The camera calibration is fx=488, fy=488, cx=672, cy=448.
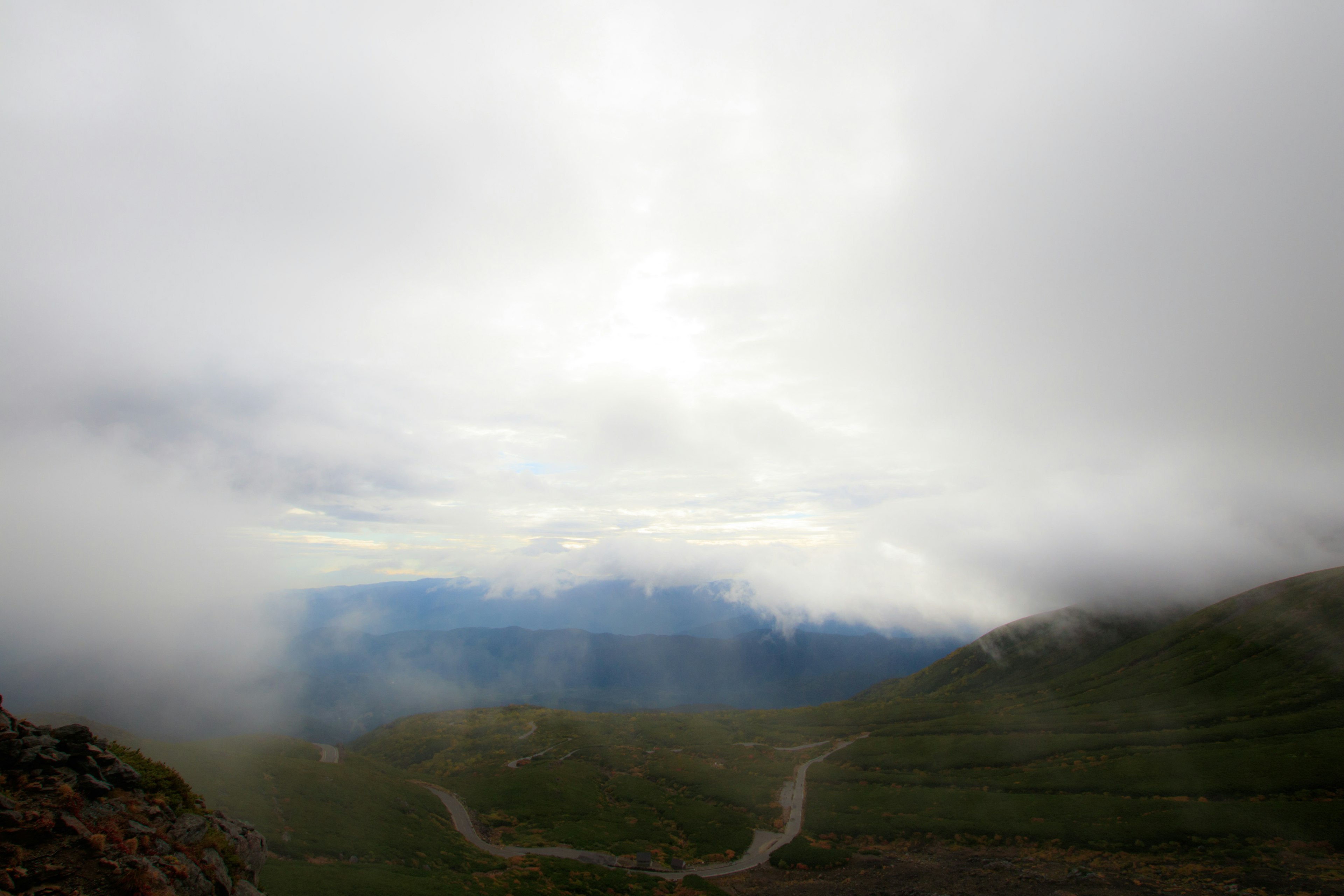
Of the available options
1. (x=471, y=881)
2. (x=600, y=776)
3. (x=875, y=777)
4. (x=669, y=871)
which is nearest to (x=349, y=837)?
(x=471, y=881)

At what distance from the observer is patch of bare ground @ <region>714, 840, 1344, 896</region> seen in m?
56.2

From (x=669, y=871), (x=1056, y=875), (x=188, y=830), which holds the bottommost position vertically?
(x=669, y=871)

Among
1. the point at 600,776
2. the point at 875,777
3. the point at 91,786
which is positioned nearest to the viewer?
the point at 91,786

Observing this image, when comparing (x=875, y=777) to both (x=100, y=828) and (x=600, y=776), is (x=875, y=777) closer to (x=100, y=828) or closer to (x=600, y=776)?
(x=600, y=776)

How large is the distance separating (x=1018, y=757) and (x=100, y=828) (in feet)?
505

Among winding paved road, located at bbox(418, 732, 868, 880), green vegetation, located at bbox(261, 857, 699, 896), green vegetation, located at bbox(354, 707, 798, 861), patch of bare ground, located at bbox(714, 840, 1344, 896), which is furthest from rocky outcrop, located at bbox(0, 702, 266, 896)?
patch of bare ground, located at bbox(714, 840, 1344, 896)

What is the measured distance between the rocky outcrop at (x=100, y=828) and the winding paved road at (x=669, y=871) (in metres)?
54.1

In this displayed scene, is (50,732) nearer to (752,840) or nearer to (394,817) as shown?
(394,817)

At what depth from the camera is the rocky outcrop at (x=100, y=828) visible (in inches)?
718

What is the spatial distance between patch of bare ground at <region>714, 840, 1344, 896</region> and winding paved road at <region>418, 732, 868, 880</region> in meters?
3.42

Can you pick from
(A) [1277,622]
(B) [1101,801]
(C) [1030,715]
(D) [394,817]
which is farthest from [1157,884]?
(A) [1277,622]

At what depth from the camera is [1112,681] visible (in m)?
172

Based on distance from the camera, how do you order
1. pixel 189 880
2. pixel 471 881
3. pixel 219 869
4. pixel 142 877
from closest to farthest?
pixel 142 877 < pixel 189 880 < pixel 219 869 < pixel 471 881

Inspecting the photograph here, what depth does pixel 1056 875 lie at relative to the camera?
63000 mm
